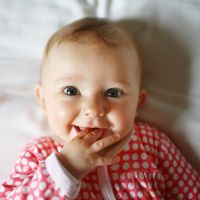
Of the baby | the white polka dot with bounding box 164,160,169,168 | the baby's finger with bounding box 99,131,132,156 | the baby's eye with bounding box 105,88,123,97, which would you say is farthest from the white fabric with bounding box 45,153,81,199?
the white polka dot with bounding box 164,160,169,168

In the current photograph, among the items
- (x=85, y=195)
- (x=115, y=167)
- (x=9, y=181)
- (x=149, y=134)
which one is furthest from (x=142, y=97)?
(x=9, y=181)

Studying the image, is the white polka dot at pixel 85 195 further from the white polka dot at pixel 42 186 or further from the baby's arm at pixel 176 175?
the baby's arm at pixel 176 175

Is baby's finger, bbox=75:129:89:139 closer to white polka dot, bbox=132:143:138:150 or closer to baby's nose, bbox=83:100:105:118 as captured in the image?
baby's nose, bbox=83:100:105:118

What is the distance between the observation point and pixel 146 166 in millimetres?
1205

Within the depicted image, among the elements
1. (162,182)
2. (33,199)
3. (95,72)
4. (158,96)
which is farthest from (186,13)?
(33,199)

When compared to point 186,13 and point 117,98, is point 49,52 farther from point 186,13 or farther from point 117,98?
point 186,13

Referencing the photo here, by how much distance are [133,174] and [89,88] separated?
266mm

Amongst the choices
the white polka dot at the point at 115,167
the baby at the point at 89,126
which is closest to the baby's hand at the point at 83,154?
the baby at the point at 89,126

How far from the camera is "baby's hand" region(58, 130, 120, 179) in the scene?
1.05 metres

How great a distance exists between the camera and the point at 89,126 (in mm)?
1081

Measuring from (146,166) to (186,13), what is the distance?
0.43 meters

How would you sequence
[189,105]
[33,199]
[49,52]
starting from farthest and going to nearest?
[189,105] → [49,52] → [33,199]

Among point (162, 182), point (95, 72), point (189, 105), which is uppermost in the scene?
point (95, 72)

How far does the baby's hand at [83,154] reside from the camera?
1.05 meters
